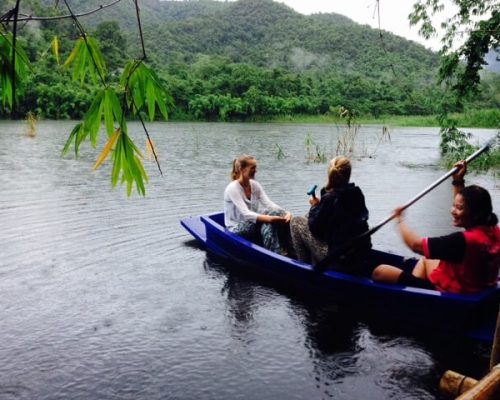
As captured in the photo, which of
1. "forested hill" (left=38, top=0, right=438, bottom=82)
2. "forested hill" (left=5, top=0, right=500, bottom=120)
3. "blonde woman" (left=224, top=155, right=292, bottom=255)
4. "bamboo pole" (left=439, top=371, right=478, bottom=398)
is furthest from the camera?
"forested hill" (left=38, top=0, right=438, bottom=82)

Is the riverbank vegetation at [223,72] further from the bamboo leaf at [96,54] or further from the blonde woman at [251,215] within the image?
the blonde woman at [251,215]

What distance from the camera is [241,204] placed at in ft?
19.4

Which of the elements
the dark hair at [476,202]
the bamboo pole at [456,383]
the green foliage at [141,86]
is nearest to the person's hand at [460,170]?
the dark hair at [476,202]

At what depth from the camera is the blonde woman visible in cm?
584

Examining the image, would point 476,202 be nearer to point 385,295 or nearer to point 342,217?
point 385,295

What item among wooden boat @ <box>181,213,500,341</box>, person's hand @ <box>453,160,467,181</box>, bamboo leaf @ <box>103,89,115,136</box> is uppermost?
bamboo leaf @ <box>103,89,115,136</box>

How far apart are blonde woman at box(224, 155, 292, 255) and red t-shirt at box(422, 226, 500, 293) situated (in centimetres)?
192

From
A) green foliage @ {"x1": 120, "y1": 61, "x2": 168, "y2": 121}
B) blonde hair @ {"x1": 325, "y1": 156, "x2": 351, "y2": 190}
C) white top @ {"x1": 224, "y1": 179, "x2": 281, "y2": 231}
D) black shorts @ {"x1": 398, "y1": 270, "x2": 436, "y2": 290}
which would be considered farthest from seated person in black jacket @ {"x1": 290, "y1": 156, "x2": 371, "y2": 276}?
green foliage @ {"x1": 120, "y1": 61, "x2": 168, "y2": 121}

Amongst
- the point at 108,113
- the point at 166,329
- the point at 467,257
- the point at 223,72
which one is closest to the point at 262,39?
the point at 223,72

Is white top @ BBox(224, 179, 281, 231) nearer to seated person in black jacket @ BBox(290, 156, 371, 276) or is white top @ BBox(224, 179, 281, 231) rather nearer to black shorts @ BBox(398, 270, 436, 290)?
seated person in black jacket @ BBox(290, 156, 371, 276)

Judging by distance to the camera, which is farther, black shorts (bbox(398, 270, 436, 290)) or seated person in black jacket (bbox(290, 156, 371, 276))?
seated person in black jacket (bbox(290, 156, 371, 276))

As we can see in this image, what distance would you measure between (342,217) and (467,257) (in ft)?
3.84

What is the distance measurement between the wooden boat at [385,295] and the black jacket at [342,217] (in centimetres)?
27

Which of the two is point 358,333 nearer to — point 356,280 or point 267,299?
point 356,280
